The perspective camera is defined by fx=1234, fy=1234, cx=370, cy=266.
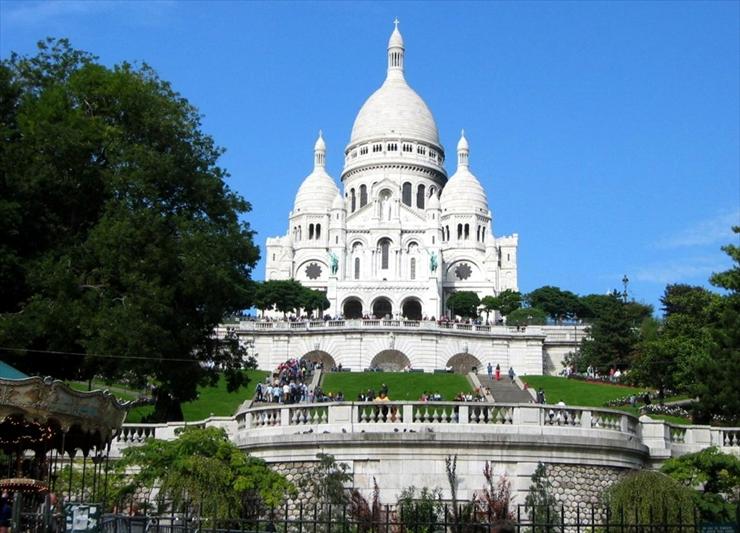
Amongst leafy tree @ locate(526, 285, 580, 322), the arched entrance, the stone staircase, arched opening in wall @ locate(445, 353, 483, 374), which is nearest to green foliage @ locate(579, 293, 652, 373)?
arched opening in wall @ locate(445, 353, 483, 374)

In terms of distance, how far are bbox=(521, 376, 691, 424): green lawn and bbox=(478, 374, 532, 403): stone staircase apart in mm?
1277

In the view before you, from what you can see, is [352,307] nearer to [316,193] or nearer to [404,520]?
[316,193]

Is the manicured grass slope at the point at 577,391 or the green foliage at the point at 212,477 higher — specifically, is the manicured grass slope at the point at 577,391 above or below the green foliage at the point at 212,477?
above

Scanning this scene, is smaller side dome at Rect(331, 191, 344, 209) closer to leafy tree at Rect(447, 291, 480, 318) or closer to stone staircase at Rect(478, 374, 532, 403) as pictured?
leafy tree at Rect(447, 291, 480, 318)

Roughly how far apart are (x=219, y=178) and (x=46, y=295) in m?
6.39

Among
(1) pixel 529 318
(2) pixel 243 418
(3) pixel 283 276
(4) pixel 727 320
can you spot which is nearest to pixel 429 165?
(3) pixel 283 276

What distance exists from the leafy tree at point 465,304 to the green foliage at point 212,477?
8251cm

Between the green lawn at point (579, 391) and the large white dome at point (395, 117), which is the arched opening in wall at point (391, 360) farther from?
the large white dome at point (395, 117)

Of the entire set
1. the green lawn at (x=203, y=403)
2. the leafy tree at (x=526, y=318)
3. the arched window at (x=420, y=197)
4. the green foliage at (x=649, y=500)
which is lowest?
the green foliage at (x=649, y=500)

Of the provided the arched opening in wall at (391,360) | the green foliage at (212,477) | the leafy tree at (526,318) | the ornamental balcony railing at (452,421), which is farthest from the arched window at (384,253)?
the green foliage at (212,477)

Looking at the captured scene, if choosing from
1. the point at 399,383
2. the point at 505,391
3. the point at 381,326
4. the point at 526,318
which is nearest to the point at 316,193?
the point at 526,318

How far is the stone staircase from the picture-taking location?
4424 cm

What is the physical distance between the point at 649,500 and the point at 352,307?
89.2 metres

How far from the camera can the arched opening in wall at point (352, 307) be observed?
355 feet
